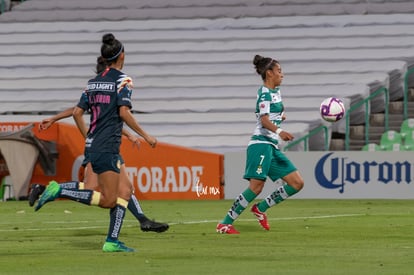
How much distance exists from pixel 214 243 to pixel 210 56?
20.4 m

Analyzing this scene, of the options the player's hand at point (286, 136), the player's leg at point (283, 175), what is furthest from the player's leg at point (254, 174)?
the player's hand at point (286, 136)

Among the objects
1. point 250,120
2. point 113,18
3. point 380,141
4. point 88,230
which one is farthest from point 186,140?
point 88,230

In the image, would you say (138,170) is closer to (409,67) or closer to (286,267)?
(409,67)

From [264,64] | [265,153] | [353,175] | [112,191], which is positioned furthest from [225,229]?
[353,175]

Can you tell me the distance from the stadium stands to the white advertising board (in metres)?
2.23

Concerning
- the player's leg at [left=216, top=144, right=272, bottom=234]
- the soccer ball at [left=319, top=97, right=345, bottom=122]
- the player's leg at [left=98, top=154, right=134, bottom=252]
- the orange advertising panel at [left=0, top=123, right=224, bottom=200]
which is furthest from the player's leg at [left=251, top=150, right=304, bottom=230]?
the orange advertising panel at [left=0, top=123, right=224, bottom=200]

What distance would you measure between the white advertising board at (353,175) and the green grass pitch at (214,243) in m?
4.46

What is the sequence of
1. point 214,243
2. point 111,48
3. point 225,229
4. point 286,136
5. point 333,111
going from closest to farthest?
point 111,48, point 214,243, point 286,136, point 225,229, point 333,111

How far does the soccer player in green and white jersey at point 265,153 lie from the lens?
15.2 m

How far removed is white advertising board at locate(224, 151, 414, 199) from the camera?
84.5 ft

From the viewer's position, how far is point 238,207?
15227 mm

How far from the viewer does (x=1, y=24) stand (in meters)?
37.8

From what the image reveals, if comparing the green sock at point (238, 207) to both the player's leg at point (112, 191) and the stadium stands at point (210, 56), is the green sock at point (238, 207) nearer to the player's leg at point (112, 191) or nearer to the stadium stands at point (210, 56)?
the player's leg at point (112, 191)

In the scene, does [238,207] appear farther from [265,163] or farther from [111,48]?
[111,48]
